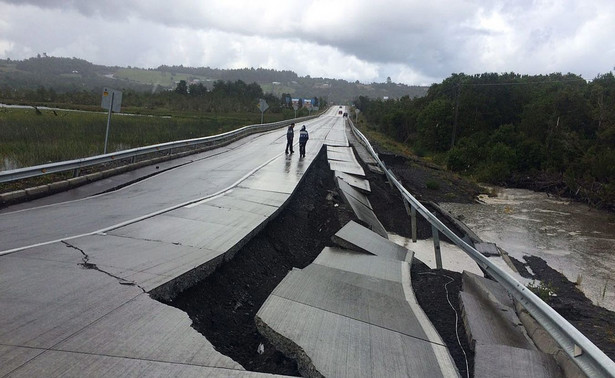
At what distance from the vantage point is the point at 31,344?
3.83 metres

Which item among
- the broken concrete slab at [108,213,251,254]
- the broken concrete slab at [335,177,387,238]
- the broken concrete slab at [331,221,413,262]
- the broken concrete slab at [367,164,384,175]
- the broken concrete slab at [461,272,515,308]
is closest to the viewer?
the broken concrete slab at [461,272,515,308]

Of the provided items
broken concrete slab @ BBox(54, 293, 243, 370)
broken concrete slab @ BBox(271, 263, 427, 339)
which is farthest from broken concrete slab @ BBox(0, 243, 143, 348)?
broken concrete slab @ BBox(271, 263, 427, 339)

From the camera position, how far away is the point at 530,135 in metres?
44.1

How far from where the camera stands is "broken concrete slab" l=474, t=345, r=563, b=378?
4129mm

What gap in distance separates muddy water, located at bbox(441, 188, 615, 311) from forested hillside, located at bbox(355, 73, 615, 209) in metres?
2.96

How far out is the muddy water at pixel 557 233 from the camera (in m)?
13.7

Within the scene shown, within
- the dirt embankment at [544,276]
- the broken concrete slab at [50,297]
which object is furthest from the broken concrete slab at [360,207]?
the broken concrete slab at [50,297]

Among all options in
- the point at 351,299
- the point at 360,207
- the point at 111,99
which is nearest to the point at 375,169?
the point at 360,207

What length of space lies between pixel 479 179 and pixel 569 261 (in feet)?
72.2

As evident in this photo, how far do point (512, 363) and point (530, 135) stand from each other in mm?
45062

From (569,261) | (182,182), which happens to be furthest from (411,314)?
(569,261)

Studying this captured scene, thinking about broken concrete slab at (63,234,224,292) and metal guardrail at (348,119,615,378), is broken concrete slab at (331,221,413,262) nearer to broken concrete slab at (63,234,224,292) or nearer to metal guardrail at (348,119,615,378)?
broken concrete slab at (63,234,224,292)

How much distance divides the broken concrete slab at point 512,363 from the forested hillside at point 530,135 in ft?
83.1

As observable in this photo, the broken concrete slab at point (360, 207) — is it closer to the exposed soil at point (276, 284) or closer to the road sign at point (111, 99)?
the exposed soil at point (276, 284)
